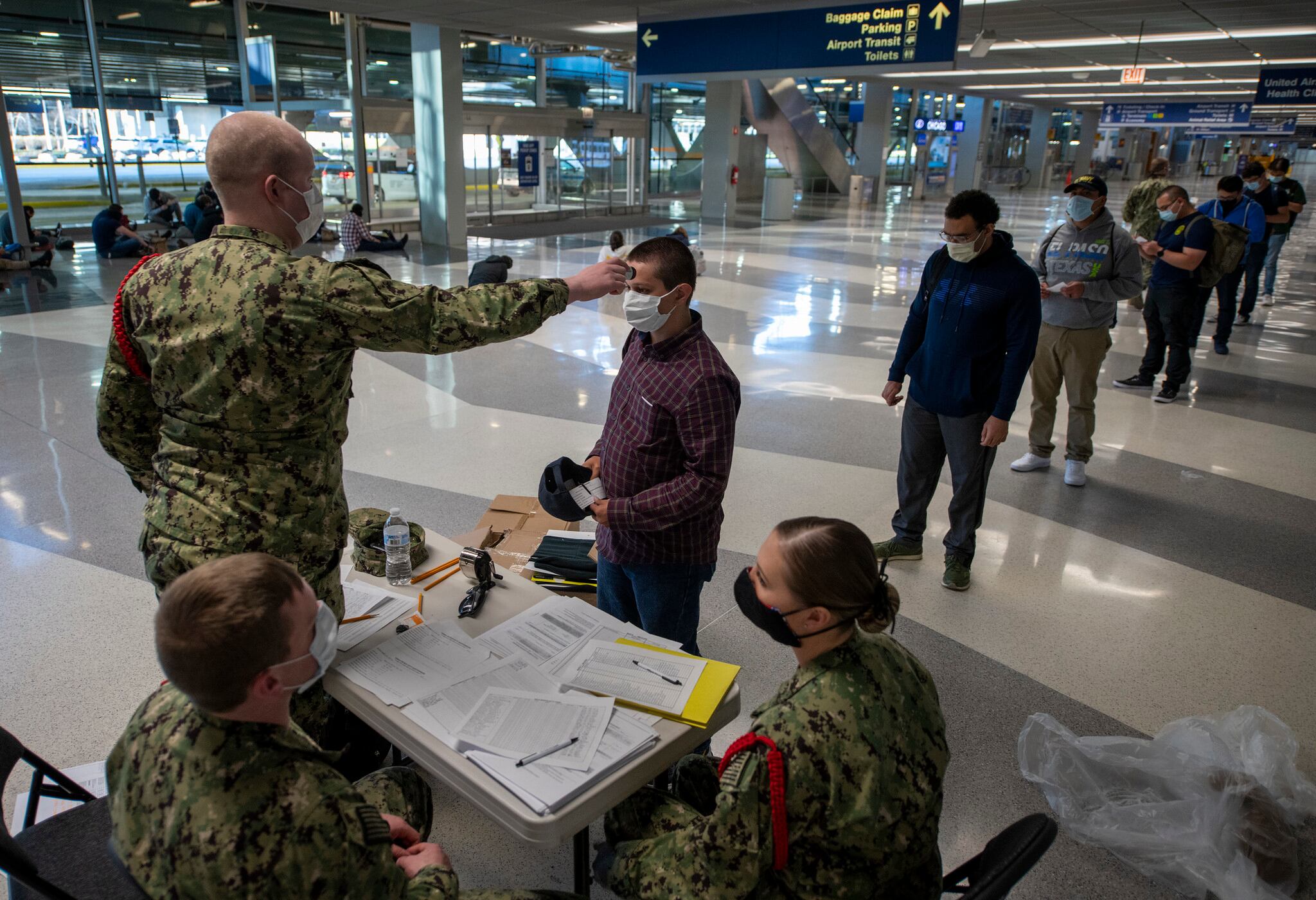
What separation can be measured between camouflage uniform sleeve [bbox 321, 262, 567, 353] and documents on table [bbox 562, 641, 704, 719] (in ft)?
2.52

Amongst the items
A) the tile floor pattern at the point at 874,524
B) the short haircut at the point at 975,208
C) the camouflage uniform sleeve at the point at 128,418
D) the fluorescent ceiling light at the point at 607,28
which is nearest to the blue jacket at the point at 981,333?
the short haircut at the point at 975,208

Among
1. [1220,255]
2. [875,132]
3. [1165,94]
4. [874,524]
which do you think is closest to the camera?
[874,524]

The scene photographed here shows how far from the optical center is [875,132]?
24.6 m

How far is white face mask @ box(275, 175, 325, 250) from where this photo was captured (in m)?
1.97

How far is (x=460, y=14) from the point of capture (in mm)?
11336

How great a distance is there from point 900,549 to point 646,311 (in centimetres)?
232

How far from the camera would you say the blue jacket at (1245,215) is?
299 inches

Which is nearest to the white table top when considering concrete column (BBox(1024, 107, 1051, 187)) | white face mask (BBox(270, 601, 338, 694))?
white face mask (BBox(270, 601, 338, 694))

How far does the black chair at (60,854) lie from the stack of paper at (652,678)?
949 mm

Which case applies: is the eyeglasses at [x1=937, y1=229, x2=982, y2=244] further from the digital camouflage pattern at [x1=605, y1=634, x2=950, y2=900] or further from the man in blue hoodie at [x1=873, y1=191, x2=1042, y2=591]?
the digital camouflage pattern at [x1=605, y1=634, x2=950, y2=900]

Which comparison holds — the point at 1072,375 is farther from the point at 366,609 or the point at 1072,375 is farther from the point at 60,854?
the point at 60,854

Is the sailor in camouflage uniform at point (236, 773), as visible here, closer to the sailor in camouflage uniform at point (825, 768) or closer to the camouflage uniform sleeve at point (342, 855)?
the camouflage uniform sleeve at point (342, 855)

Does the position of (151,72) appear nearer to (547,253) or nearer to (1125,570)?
(547,253)

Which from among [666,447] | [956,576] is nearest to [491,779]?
[666,447]
